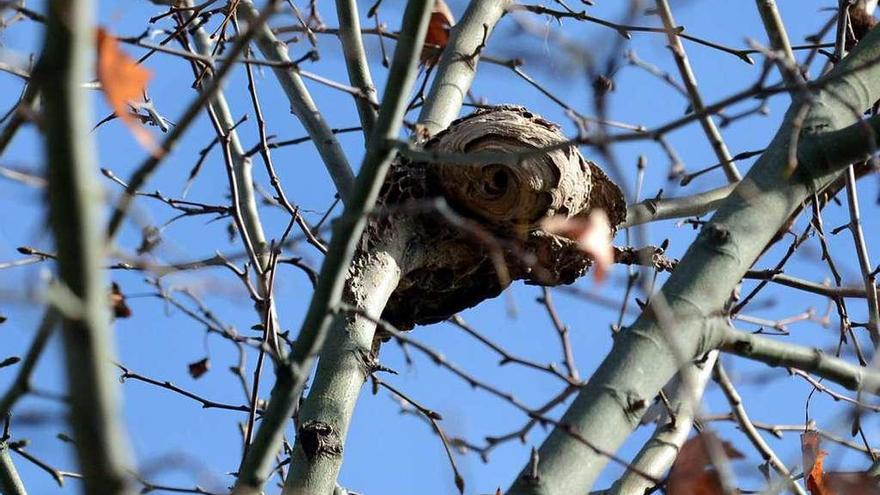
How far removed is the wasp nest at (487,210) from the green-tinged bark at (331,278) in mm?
1446

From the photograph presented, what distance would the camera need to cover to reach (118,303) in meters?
2.81

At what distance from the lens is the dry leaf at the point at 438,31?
4.22 m

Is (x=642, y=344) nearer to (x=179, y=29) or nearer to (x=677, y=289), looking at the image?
(x=677, y=289)

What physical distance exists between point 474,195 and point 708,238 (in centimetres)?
114

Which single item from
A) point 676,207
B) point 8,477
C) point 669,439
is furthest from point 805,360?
point 8,477

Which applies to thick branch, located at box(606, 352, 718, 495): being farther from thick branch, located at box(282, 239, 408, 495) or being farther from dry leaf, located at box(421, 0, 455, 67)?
dry leaf, located at box(421, 0, 455, 67)

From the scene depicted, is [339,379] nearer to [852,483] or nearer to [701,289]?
[701,289]

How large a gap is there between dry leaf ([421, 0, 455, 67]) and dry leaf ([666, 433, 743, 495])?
2364 millimetres

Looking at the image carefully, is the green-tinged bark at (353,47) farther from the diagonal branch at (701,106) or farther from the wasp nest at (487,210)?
the diagonal branch at (701,106)

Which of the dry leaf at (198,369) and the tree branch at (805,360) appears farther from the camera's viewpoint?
the dry leaf at (198,369)

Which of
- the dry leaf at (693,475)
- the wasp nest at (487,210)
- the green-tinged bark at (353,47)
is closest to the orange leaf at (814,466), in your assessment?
the dry leaf at (693,475)

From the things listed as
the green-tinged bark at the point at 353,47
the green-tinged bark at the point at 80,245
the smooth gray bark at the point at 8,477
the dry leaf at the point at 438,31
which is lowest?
the green-tinged bark at the point at 80,245

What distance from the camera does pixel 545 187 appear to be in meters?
3.32

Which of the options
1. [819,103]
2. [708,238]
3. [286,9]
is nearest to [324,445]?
[708,238]
